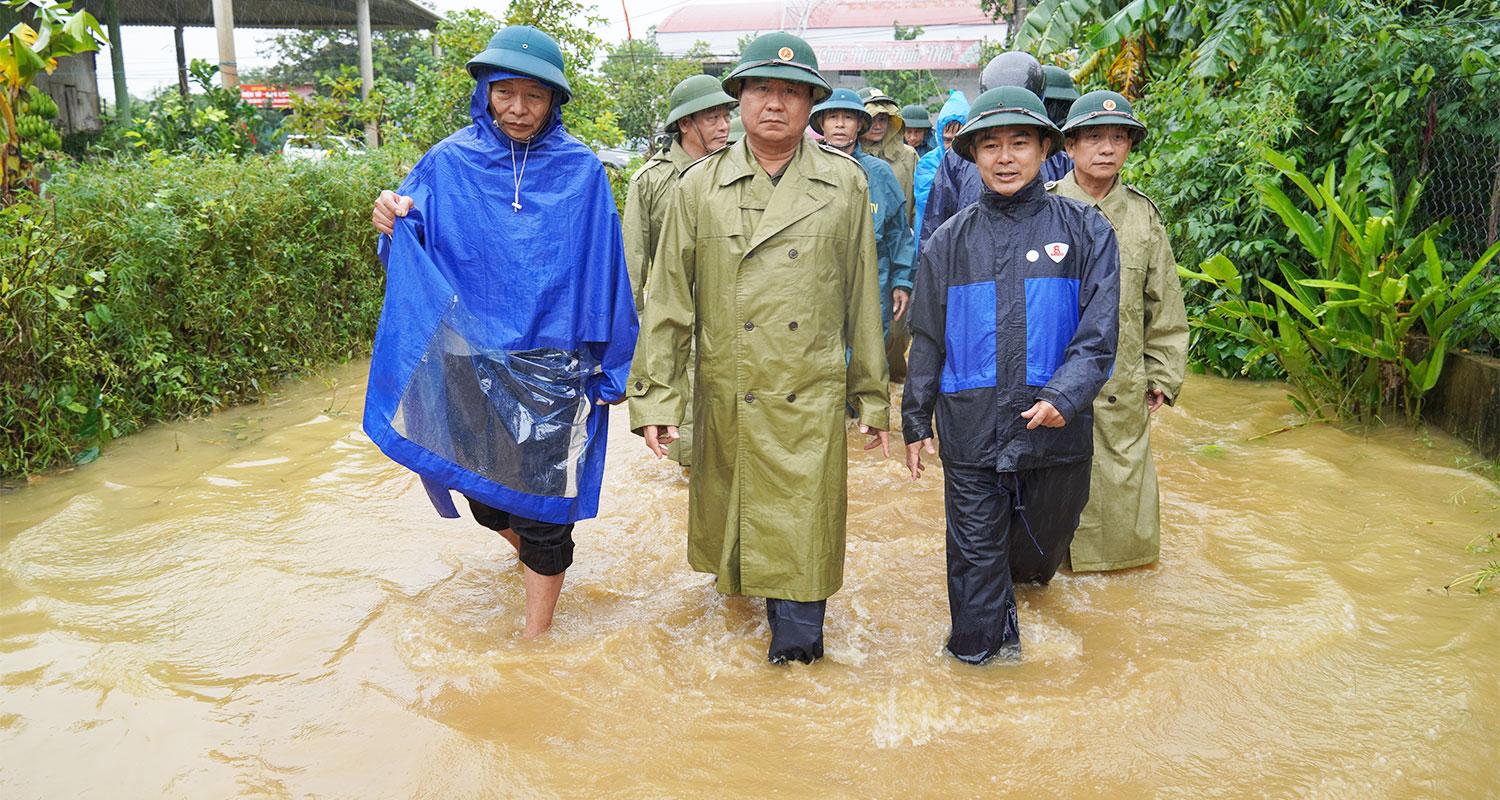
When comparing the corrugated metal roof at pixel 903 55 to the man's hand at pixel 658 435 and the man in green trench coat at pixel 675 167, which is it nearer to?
A: the man in green trench coat at pixel 675 167

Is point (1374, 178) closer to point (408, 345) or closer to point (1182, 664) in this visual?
point (1182, 664)

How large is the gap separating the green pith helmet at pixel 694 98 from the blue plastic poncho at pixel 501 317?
1.94 metres

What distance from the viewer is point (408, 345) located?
350cm

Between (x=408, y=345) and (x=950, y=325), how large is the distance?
5.47ft

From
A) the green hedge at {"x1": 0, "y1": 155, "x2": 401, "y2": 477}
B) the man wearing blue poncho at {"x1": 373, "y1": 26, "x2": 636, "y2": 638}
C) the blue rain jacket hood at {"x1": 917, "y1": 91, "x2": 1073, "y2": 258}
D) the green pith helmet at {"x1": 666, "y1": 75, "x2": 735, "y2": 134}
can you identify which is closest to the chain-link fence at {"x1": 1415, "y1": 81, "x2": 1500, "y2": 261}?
the blue rain jacket hood at {"x1": 917, "y1": 91, "x2": 1073, "y2": 258}

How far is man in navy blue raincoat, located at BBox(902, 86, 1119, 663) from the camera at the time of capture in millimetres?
3453

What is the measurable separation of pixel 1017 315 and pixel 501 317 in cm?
161

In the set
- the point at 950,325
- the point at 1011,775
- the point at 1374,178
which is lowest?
the point at 1011,775

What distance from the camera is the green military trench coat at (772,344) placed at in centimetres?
351

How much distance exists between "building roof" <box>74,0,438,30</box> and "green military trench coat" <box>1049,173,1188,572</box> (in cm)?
1632

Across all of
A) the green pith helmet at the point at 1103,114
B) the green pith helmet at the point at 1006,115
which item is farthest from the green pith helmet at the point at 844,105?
the green pith helmet at the point at 1006,115

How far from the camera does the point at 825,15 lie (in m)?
41.5

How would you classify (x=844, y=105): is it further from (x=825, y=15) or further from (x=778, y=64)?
(x=825, y=15)

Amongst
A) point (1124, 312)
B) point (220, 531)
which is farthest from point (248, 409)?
point (1124, 312)
